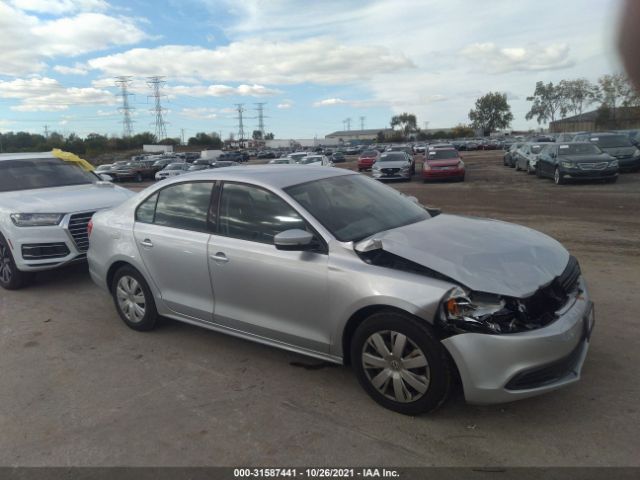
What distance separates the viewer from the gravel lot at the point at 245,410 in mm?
3096

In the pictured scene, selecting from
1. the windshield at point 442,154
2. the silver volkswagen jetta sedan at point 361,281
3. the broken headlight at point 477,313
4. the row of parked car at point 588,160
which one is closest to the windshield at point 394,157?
the windshield at point 442,154

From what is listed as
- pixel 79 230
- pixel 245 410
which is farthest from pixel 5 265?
pixel 245 410

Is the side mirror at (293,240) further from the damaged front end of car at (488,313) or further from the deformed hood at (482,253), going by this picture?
the damaged front end of car at (488,313)

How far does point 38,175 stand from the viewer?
790 centimetres

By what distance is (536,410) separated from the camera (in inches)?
136

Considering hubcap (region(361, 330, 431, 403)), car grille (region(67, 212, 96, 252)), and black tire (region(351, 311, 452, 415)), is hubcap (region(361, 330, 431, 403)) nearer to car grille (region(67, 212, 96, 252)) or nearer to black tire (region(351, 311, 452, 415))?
black tire (region(351, 311, 452, 415))

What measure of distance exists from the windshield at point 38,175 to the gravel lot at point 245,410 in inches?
110

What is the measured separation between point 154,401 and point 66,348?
1.57 meters

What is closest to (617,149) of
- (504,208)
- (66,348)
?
(504,208)

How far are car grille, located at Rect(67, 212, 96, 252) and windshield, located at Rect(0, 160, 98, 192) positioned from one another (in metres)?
1.47

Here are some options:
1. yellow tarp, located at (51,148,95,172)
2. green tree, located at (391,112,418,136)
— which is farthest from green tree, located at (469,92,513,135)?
yellow tarp, located at (51,148,95,172)

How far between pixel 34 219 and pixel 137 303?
8.29 ft

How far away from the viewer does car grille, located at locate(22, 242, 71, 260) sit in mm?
6547

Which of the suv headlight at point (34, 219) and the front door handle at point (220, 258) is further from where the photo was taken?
the suv headlight at point (34, 219)
